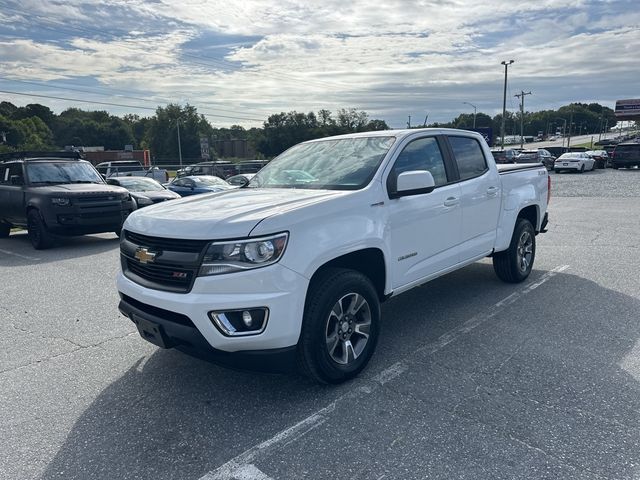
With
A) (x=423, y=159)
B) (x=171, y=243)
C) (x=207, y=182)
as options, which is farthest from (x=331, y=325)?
(x=207, y=182)

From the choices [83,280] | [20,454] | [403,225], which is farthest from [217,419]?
[83,280]

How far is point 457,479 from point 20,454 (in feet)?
8.23

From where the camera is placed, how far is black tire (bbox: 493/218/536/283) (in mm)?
5918

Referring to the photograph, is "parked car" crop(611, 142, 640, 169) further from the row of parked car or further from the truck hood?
the truck hood

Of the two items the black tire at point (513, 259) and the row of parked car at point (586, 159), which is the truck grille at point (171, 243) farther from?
the row of parked car at point (586, 159)

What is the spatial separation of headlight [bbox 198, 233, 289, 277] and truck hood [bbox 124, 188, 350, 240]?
0.21 ft

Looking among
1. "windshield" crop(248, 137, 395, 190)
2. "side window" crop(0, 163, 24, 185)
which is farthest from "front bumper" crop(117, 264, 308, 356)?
"side window" crop(0, 163, 24, 185)

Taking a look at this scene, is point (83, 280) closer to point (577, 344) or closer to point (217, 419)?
point (217, 419)

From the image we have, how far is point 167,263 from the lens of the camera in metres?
3.25

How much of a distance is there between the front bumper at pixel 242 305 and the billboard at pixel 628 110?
370ft

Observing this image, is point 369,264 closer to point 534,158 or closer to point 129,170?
point 129,170

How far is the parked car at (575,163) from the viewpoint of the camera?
113 feet

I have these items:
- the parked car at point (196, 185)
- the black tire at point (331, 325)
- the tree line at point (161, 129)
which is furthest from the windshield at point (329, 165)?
the tree line at point (161, 129)

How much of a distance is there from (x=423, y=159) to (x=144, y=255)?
2608mm
